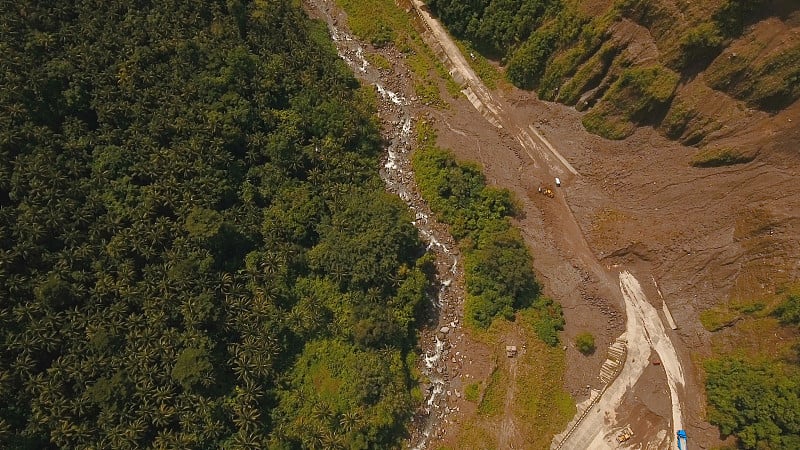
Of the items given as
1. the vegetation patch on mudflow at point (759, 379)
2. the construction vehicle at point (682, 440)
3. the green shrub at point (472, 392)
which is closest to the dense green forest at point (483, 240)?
the green shrub at point (472, 392)

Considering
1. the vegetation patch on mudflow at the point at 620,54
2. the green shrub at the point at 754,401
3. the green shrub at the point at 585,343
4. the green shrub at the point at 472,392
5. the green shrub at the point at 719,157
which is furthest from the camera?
the green shrub at the point at 585,343

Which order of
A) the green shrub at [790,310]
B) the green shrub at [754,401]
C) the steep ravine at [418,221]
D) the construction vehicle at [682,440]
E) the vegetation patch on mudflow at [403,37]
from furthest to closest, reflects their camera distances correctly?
1. the vegetation patch on mudflow at [403,37]
2. the steep ravine at [418,221]
3. the construction vehicle at [682,440]
4. the green shrub at [790,310]
5. the green shrub at [754,401]

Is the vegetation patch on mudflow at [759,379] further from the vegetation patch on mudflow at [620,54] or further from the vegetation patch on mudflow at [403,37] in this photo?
the vegetation patch on mudflow at [403,37]

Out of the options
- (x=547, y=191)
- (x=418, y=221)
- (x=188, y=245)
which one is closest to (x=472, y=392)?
(x=418, y=221)

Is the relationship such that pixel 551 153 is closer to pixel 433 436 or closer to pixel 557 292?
pixel 557 292

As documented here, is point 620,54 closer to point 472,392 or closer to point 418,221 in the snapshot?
point 418,221

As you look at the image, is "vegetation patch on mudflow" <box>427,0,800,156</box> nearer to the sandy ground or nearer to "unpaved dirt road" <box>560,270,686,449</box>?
the sandy ground

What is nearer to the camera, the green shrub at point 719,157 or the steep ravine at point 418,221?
the green shrub at point 719,157

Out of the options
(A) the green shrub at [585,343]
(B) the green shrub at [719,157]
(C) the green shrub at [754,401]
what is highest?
(B) the green shrub at [719,157]
